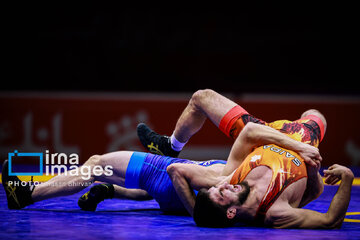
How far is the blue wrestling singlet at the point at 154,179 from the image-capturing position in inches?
169

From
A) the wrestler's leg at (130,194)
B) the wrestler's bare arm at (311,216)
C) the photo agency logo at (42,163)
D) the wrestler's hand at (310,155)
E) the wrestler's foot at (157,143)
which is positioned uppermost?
the wrestler's hand at (310,155)

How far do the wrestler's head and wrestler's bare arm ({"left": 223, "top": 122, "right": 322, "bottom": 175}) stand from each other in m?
0.38

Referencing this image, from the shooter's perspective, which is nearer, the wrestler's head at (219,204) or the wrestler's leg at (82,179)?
the wrestler's head at (219,204)

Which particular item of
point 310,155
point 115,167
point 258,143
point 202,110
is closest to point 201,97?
point 202,110

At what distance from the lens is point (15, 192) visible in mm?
4309

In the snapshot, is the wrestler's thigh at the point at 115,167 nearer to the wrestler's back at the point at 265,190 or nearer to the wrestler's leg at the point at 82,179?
the wrestler's leg at the point at 82,179

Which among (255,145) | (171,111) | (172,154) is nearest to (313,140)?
(255,145)

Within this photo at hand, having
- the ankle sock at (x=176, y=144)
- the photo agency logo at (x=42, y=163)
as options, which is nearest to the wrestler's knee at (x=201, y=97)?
the ankle sock at (x=176, y=144)

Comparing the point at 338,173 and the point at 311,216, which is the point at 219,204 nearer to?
the point at 311,216

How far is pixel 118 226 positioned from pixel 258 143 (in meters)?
1.11

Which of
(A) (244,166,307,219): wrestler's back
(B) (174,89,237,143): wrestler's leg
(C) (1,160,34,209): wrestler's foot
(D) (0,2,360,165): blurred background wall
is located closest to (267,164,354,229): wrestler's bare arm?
(A) (244,166,307,219): wrestler's back

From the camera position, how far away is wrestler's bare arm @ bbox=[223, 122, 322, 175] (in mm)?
4027

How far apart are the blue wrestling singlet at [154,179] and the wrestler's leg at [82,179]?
6 cm

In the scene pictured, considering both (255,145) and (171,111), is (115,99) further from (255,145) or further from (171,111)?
(255,145)
